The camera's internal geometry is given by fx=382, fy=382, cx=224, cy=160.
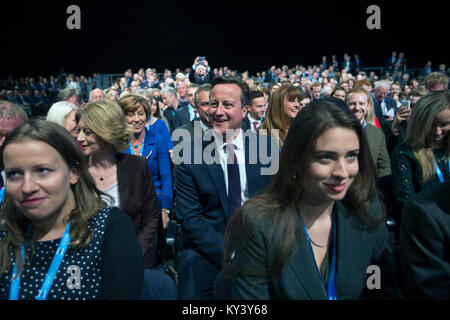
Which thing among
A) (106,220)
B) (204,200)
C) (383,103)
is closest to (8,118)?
(204,200)

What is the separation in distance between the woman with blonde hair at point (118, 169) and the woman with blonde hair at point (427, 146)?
180 centimetres

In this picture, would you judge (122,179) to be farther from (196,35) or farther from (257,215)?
(196,35)

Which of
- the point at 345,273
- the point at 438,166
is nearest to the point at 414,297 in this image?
the point at 345,273

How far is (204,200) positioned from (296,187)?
1067mm

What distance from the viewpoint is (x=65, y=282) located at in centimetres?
145

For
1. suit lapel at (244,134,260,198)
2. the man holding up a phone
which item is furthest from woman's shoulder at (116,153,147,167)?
the man holding up a phone

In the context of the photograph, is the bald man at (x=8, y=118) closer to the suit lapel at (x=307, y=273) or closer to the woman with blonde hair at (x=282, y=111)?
the woman with blonde hair at (x=282, y=111)

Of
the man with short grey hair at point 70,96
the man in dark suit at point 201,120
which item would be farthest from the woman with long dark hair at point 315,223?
the man with short grey hair at point 70,96

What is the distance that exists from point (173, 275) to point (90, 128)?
110cm

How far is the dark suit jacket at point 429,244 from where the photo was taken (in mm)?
1396

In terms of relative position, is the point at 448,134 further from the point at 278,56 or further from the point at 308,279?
the point at 278,56

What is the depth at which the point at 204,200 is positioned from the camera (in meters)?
2.48

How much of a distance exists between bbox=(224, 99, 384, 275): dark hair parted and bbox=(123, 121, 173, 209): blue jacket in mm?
2058

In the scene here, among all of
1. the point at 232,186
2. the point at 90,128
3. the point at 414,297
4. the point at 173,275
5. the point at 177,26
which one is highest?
the point at 177,26
